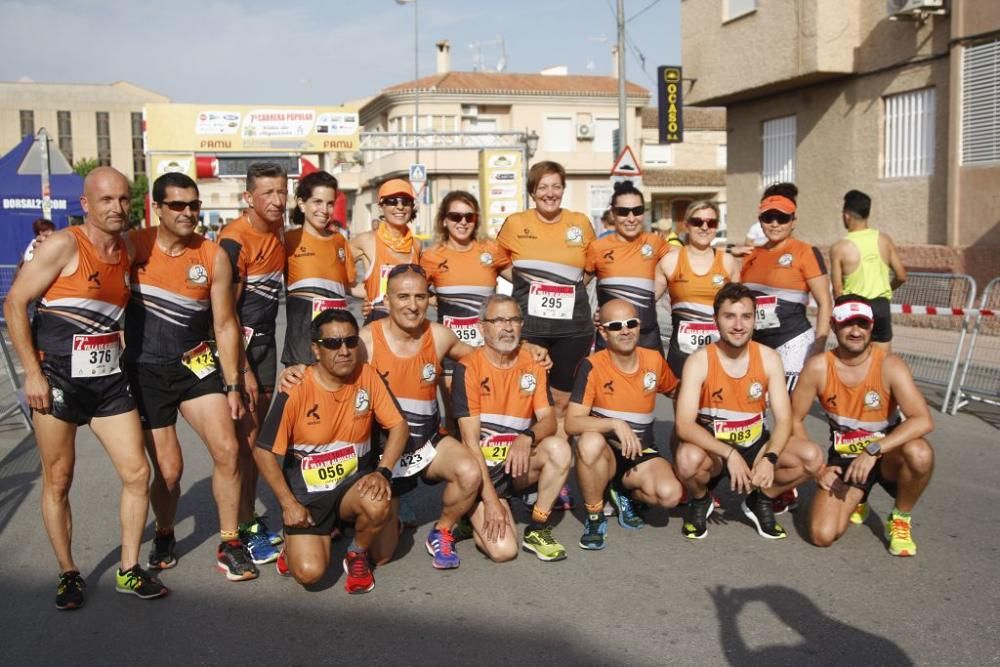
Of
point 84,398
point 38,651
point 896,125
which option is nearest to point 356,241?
point 84,398

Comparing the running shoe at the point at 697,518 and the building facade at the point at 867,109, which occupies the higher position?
the building facade at the point at 867,109

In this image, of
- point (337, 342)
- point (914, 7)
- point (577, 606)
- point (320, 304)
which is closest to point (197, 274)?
point (337, 342)

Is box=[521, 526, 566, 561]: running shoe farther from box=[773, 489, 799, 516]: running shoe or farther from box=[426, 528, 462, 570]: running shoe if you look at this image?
box=[773, 489, 799, 516]: running shoe

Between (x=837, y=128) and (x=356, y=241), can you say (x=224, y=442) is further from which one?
(x=837, y=128)

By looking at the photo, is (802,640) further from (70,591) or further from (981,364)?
(981,364)

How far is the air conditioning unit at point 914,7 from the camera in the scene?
1473 cm

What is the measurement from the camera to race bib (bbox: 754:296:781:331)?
680 centimetres

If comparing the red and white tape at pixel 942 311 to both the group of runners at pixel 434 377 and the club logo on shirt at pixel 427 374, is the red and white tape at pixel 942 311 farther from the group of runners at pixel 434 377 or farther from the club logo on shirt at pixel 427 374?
the club logo on shirt at pixel 427 374

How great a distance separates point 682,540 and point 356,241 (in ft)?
9.77

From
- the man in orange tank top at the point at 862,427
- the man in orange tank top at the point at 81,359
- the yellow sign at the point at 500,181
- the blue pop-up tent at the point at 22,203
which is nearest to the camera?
the man in orange tank top at the point at 81,359

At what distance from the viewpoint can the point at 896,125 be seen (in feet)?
53.4

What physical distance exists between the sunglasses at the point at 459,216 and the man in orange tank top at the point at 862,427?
7.73 ft

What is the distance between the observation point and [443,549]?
17.4 ft

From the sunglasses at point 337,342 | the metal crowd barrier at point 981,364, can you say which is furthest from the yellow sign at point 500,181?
the sunglasses at point 337,342
